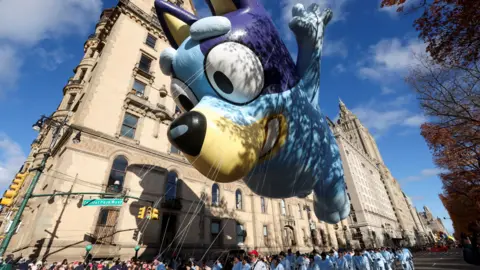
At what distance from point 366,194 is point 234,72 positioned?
62159 mm

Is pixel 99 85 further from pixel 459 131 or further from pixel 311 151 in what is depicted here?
pixel 459 131

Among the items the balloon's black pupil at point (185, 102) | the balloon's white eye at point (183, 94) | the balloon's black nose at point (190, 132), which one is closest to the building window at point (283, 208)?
the balloon's black pupil at point (185, 102)

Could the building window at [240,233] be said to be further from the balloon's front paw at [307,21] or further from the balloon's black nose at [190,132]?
the balloon's black nose at [190,132]

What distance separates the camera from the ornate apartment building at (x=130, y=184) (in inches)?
409

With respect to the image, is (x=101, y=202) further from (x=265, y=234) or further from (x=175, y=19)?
(x=265, y=234)

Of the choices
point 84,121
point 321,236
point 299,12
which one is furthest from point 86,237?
point 321,236

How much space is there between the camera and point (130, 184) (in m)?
12.5

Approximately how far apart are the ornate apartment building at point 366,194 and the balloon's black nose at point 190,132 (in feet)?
174

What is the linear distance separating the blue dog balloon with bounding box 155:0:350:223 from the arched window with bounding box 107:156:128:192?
34.1 ft

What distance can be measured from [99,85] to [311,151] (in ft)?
47.4

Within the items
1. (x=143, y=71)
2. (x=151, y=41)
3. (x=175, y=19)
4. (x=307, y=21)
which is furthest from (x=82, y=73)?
(x=307, y=21)

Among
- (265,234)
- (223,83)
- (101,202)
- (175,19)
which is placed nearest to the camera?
(223,83)

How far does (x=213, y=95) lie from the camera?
131 inches

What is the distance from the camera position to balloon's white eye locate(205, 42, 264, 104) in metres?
3.18
